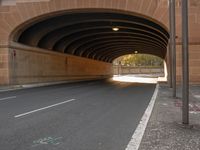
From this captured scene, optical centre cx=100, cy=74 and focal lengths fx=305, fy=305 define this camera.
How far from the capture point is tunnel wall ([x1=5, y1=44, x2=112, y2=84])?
2664cm

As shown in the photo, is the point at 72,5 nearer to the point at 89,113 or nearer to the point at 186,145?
the point at 89,113

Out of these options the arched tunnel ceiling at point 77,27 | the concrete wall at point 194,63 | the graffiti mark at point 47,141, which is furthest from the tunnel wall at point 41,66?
the graffiti mark at point 47,141

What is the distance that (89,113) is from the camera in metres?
10.2

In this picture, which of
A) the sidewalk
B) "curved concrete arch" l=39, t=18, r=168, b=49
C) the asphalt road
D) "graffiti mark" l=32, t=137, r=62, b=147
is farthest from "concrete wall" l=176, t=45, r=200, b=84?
"graffiti mark" l=32, t=137, r=62, b=147

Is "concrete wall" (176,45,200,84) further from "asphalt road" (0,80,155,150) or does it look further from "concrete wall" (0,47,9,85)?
"asphalt road" (0,80,155,150)

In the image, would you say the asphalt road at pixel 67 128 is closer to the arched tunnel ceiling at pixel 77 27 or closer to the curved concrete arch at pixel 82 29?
the arched tunnel ceiling at pixel 77 27

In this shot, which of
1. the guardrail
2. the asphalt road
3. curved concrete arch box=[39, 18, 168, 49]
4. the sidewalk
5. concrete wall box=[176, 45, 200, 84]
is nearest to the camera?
the sidewalk

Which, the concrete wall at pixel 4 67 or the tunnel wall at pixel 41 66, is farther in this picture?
the tunnel wall at pixel 41 66

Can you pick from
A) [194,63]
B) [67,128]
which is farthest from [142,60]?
[67,128]

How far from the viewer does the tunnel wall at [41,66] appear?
87.4 feet

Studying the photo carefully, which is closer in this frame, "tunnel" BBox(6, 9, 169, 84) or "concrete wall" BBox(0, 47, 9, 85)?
"concrete wall" BBox(0, 47, 9, 85)

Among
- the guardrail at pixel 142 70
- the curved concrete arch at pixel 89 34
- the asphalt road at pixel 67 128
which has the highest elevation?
the curved concrete arch at pixel 89 34

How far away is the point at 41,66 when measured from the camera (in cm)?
3119

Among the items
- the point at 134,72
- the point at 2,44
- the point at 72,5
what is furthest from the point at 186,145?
the point at 134,72
